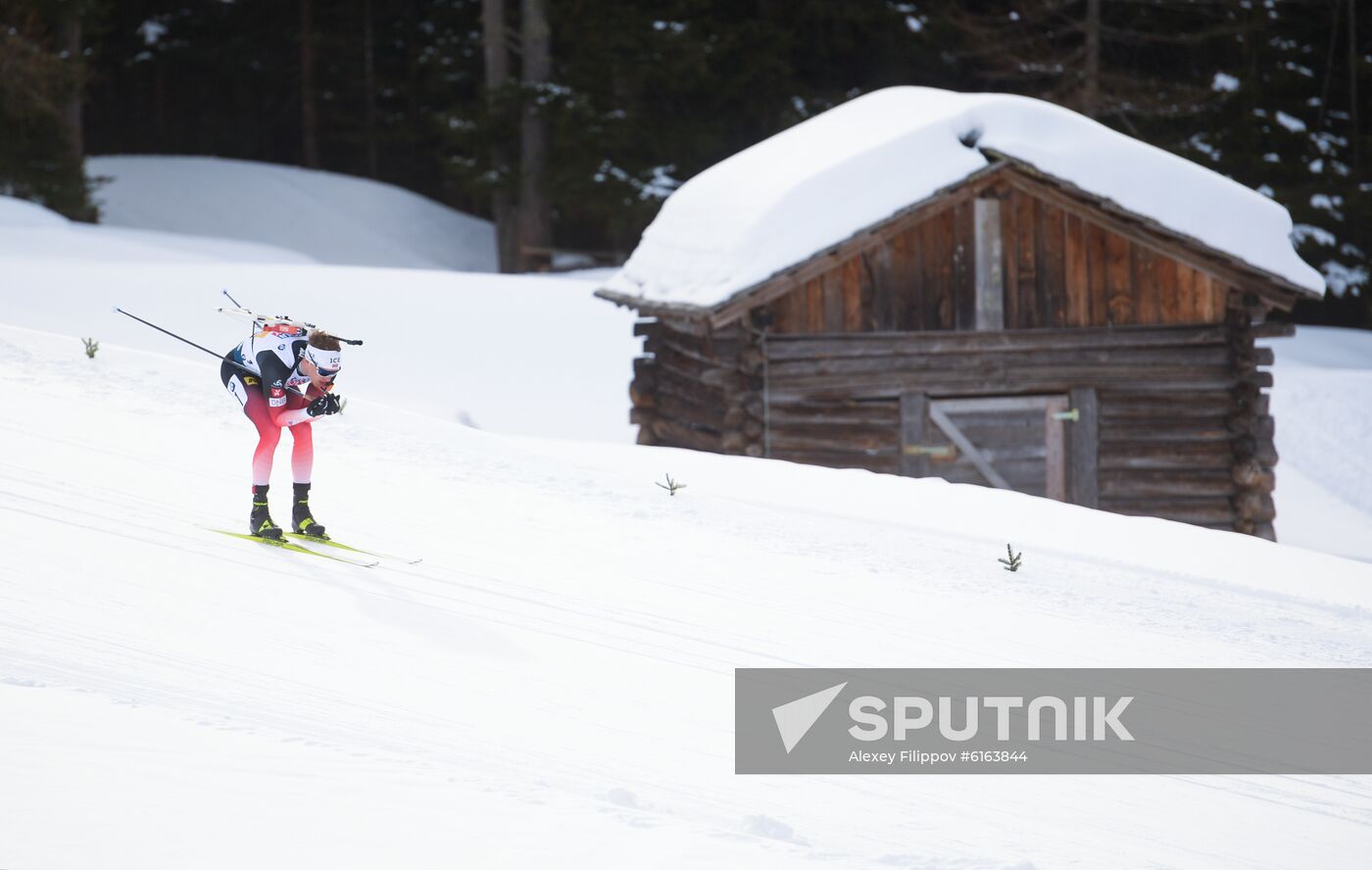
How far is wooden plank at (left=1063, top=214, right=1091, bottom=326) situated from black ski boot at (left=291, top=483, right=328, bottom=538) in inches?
343

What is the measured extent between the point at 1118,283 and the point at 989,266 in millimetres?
1423

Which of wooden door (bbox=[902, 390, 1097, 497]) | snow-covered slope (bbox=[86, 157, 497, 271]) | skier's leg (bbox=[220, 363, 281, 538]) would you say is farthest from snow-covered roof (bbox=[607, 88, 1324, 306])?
snow-covered slope (bbox=[86, 157, 497, 271])

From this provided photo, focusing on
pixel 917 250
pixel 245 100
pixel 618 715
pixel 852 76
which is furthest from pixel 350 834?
pixel 245 100

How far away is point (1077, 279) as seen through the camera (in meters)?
14.4

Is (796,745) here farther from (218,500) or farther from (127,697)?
(218,500)

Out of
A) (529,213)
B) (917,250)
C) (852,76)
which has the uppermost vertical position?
(852,76)

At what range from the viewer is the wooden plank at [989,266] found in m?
14.1

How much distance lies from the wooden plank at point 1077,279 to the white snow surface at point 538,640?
154 inches

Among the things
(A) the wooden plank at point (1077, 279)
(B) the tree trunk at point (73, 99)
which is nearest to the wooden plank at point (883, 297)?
(A) the wooden plank at point (1077, 279)

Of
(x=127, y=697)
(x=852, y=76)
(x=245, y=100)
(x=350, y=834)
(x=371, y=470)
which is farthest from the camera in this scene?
(x=245, y=100)

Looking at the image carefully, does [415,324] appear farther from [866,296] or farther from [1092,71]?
[1092,71]

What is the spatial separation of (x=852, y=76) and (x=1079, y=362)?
2055cm

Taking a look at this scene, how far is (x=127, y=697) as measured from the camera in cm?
567

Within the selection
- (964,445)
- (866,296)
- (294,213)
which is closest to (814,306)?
(866,296)
